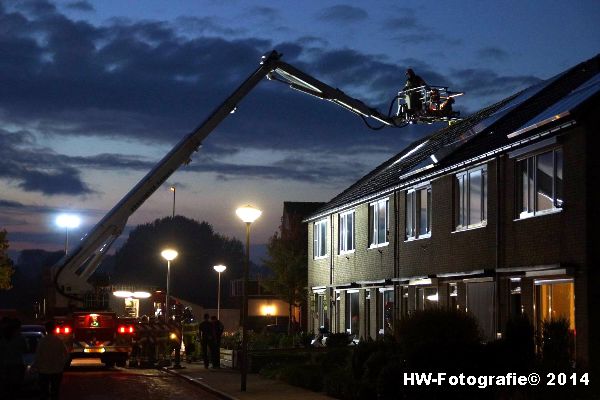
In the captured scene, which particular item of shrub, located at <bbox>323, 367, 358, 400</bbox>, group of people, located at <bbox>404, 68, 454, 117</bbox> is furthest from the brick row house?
shrub, located at <bbox>323, 367, 358, 400</bbox>

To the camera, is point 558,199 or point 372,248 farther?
point 372,248

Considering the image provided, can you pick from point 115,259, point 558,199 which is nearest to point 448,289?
point 558,199

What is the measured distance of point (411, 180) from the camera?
30.9m

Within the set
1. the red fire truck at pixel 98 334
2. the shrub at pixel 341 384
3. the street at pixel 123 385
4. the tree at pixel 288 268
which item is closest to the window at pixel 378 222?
the street at pixel 123 385

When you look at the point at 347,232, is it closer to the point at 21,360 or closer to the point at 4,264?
the point at 21,360

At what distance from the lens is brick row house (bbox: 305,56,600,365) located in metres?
21.0

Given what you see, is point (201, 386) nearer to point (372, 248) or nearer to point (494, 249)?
point (494, 249)

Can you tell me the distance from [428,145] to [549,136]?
16.1 m

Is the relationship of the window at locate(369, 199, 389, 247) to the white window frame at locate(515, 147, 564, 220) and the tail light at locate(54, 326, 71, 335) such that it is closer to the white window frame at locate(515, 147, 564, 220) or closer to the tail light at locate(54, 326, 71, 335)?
the tail light at locate(54, 326, 71, 335)

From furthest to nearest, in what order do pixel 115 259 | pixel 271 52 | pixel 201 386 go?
pixel 115 259 → pixel 271 52 → pixel 201 386

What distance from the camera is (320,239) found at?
44.6 metres

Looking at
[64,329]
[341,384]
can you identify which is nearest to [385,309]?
[64,329]

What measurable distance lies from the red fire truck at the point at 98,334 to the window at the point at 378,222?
8.51 metres

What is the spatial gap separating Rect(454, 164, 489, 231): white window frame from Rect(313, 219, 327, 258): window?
15.9 metres
